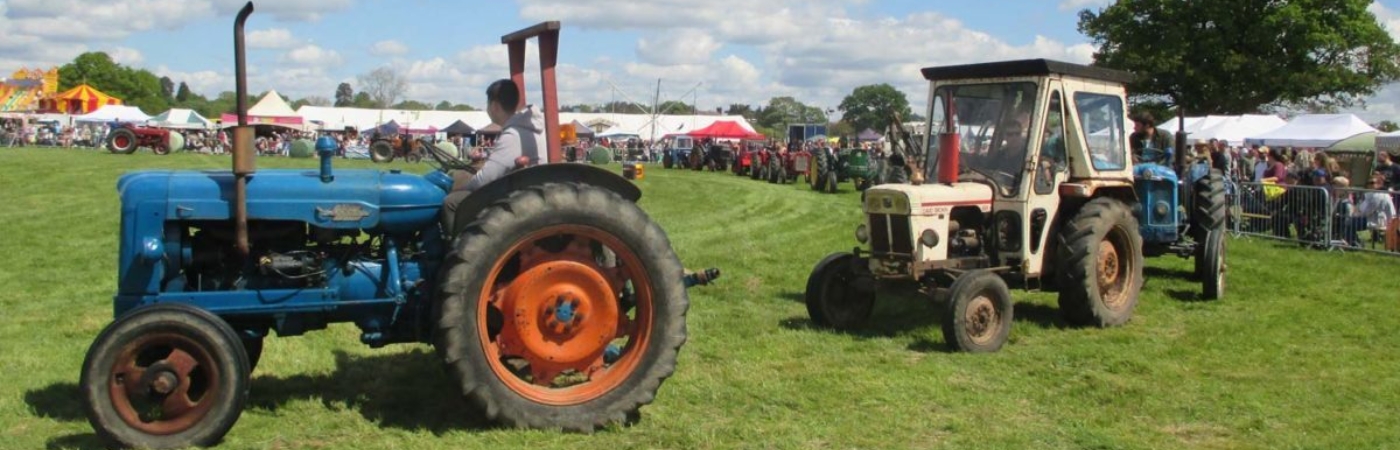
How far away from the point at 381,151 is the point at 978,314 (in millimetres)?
3955

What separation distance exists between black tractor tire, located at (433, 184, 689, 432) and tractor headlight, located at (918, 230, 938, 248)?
9.88ft

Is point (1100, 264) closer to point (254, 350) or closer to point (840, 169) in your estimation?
point (254, 350)

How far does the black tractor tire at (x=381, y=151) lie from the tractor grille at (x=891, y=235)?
3.66m

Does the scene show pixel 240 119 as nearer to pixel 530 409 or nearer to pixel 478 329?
pixel 478 329

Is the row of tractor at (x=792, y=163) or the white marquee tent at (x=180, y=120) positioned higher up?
the white marquee tent at (x=180, y=120)

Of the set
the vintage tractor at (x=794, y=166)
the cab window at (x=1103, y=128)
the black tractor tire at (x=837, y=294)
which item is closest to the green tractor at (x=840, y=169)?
the vintage tractor at (x=794, y=166)

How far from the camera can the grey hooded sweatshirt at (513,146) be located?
17.6 ft

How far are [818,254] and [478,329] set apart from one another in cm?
854

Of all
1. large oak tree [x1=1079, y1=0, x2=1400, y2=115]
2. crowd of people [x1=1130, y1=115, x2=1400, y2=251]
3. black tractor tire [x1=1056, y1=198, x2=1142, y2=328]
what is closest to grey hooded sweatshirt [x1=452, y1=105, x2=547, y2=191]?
black tractor tire [x1=1056, y1=198, x2=1142, y2=328]

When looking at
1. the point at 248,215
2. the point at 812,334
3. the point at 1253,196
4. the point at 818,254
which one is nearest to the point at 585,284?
the point at 248,215

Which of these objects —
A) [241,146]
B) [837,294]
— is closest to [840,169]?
[837,294]

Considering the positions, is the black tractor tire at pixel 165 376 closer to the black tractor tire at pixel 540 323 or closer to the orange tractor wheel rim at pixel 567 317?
the black tractor tire at pixel 540 323

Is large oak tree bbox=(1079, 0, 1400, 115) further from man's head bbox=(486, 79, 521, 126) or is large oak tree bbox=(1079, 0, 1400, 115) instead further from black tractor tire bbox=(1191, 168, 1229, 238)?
man's head bbox=(486, 79, 521, 126)

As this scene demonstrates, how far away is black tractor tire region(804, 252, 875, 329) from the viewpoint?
8.35 meters
